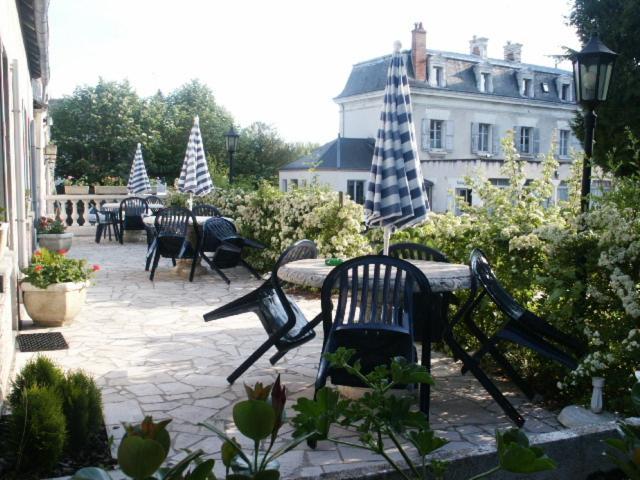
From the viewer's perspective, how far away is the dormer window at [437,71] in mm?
32000

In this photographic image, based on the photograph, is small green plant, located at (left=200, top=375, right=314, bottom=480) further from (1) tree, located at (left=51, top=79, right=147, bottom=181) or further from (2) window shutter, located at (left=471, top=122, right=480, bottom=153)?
(2) window shutter, located at (left=471, top=122, right=480, bottom=153)

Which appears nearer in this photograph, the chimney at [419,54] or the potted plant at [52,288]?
the potted plant at [52,288]

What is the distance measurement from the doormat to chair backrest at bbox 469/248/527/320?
3.37 metres

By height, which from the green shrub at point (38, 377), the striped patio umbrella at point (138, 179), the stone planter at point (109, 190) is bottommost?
the green shrub at point (38, 377)

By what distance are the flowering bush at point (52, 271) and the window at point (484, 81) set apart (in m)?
30.2

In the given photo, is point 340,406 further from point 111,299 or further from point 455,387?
point 111,299

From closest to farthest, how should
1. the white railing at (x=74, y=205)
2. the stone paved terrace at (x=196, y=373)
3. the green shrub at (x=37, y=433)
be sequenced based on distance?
1. the green shrub at (x=37, y=433)
2. the stone paved terrace at (x=196, y=373)
3. the white railing at (x=74, y=205)

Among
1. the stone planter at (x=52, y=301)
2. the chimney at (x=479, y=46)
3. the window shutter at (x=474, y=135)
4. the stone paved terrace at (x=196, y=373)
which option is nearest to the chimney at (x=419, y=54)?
the window shutter at (x=474, y=135)

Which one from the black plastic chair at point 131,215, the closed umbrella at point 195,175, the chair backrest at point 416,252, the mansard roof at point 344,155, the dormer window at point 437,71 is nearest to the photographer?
the chair backrest at point 416,252

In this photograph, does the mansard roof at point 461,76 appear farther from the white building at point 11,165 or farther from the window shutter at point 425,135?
the white building at point 11,165

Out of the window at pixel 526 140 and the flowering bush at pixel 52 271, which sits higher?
the window at pixel 526 140

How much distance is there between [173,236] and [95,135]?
21288mm

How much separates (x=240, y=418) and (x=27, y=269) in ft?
17.1

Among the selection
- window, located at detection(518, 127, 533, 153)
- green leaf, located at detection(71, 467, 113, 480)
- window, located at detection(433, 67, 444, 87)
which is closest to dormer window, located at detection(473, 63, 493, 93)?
window, located at detection(433, 67, 444, 87)
